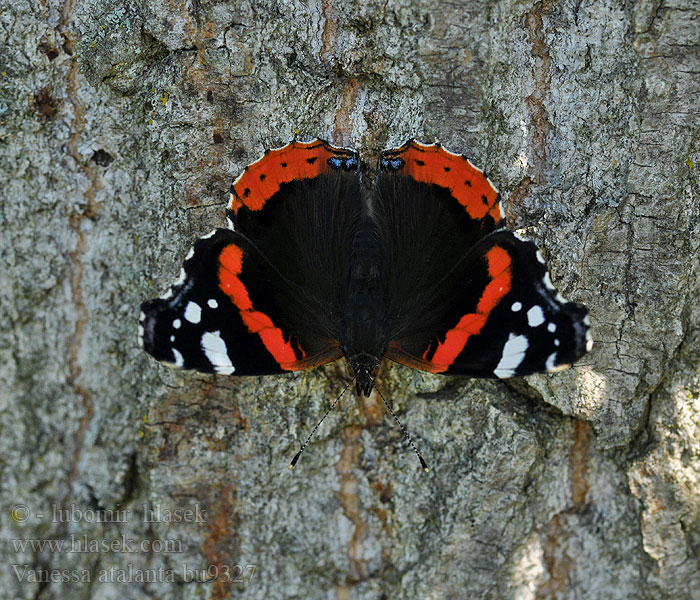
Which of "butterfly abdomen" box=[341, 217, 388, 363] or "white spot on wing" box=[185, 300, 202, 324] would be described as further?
"butterfly abdomen" box=[341, 217, 388, 363]

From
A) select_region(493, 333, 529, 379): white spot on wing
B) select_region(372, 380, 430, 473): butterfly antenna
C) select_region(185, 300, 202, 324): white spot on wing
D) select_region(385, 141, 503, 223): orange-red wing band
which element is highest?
select_region(385, 141, 503, 223): orange-red wing band

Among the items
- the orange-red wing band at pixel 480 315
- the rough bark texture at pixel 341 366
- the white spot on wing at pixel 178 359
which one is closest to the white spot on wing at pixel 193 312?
the white spot on wing at pixel 178 359

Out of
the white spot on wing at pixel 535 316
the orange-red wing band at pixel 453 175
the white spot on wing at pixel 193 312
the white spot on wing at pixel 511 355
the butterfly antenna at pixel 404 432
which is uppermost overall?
the orange-red wing band at pixel 453 175

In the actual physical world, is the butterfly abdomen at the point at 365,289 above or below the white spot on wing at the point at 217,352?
above

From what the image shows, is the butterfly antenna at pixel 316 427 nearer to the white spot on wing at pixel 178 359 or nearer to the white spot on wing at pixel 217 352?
the white spot on wing at pixel 217 352

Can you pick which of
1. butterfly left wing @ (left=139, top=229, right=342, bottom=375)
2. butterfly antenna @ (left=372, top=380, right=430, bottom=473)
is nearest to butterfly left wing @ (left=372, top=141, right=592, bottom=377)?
butterfly antenna @ (left=372, top=380, right=430, bottom=473)

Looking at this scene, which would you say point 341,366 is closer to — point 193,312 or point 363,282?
point 363,282

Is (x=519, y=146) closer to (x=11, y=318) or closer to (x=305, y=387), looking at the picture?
(x=305, y=387)

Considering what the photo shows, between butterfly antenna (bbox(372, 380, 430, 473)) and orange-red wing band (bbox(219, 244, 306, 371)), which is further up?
orange-red wing band (bbox(219, 244, 306, 371))

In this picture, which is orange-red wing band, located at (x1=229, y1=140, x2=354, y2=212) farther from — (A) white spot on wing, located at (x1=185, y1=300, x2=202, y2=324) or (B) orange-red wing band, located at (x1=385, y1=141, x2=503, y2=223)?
(A) white spot on wing, located at (x1=185, y1=300, x2=202, y2=324)
